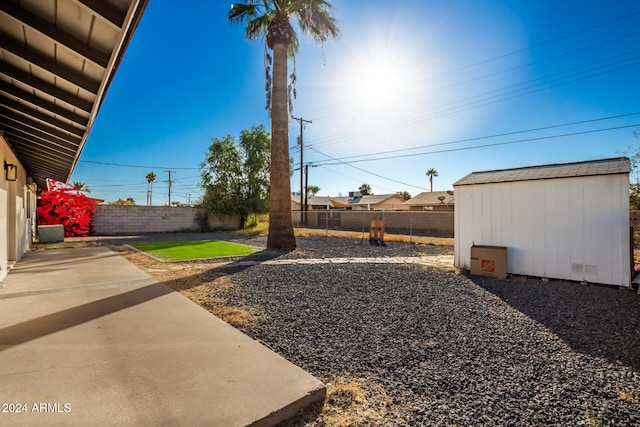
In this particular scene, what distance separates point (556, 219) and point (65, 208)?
65.8 feet

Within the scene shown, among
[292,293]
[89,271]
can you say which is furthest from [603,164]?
→ [89,271]

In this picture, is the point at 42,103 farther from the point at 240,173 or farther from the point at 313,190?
the point at 313,190

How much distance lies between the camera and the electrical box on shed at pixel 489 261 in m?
Answer: 6.75

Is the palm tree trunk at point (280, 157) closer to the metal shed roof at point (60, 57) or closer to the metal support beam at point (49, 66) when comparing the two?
A: the metal shed roof at point (60, 57)

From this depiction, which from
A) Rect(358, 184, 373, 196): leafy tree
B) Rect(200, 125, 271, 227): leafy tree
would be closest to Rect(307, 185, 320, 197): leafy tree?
Rect(358, 184, 373, 196): leafy tree

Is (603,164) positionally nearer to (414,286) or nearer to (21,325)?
(414,286)

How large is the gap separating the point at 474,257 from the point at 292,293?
4581 millimetres

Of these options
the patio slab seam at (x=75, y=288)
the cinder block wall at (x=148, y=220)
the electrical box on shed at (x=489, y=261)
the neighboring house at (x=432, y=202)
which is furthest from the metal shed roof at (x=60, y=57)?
the neighboring house at (x=432, y=202)

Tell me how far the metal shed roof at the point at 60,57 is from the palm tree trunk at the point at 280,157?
6124 millimetres

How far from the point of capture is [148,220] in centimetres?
2017

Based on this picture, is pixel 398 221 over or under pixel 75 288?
over

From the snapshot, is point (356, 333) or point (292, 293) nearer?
point (356, 333)

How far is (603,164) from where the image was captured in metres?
6.14

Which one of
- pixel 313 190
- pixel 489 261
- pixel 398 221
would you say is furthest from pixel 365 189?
pixel 489 261
